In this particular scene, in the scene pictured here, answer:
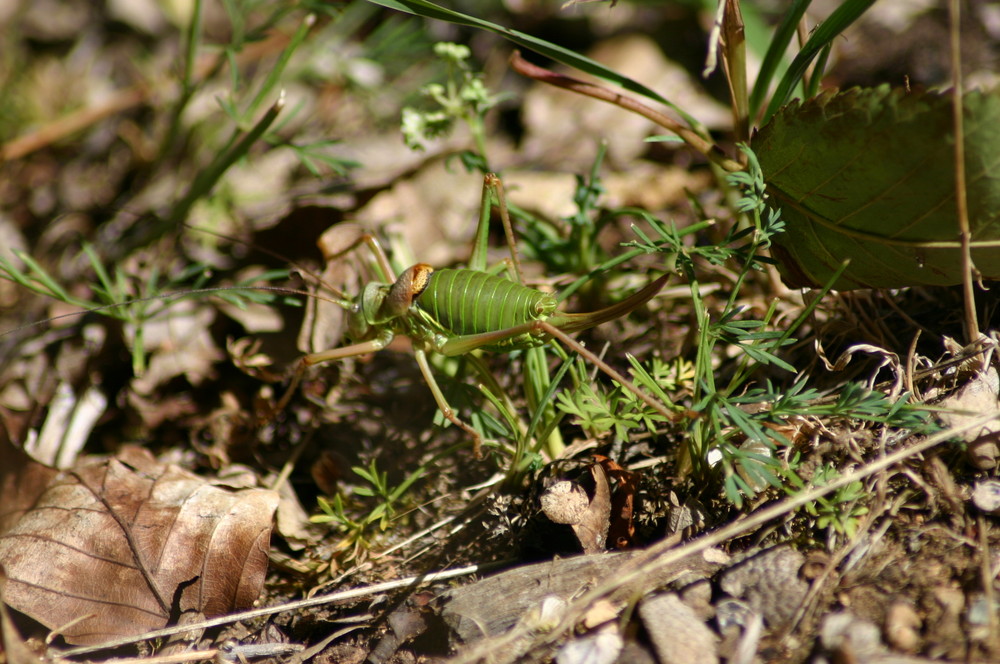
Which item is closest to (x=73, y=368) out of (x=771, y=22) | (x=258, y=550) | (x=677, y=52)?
(x=258, y=550)

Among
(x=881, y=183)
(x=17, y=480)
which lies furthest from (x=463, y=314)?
→ (x=17, y=480)

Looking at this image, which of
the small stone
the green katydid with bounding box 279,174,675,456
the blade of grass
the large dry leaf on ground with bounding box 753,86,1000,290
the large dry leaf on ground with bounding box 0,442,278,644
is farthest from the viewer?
the green katydid with bounding box 279,174,675,456

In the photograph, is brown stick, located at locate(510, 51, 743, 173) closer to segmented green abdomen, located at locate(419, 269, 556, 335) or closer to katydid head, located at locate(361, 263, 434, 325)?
segmented green abdomen, located at locate(419, 269, 556, 335)

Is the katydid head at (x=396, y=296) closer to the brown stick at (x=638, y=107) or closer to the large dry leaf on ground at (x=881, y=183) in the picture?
the brown stick at (x=638, y=107)

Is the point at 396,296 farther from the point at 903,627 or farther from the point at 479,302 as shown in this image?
the point at 903,627

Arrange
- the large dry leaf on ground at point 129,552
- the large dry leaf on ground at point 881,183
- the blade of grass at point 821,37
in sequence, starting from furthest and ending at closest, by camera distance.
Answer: the large dry leaf on ground at point 129,552 → the blade of grass at point 821,37 → the large dry leaf on ground at point 881,183

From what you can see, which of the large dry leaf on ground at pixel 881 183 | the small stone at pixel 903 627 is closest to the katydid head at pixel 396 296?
the large dry leaf on ground at pixel 881 183

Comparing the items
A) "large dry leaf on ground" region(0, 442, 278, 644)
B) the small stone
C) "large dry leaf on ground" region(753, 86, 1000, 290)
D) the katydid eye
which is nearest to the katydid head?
the katydid eye
